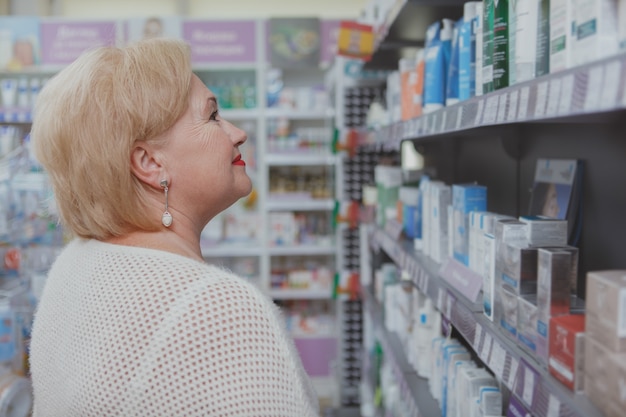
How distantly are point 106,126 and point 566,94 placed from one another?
917 mm

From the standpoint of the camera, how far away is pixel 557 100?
1.03 m

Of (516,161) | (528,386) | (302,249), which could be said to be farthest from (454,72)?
(302,249)

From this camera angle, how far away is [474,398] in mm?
1776

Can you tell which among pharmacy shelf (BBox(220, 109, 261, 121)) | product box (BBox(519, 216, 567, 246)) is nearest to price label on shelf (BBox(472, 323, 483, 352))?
product box (BBox(519, 216, 567, 246))

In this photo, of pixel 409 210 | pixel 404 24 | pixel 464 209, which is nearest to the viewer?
pixel 464 209

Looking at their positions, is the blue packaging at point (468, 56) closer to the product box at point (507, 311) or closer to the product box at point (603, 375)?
the product box at point (507, 311)

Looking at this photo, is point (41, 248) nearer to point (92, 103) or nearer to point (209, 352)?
point (92, 103)

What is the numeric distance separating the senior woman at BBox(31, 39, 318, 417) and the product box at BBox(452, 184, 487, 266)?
72cm

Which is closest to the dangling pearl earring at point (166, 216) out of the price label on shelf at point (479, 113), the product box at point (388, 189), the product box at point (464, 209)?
the price label on shelf at point (479, 113)

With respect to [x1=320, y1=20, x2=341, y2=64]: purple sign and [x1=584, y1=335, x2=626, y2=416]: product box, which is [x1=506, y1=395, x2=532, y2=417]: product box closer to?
[x1=584, y1=335, x2=626, y2=416]: product box

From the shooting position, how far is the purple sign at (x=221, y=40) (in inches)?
223

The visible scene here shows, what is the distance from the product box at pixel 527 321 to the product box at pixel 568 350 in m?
0.10

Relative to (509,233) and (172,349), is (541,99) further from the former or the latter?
(172,349)

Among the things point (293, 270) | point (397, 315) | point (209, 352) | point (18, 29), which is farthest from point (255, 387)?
point (18, 29)
